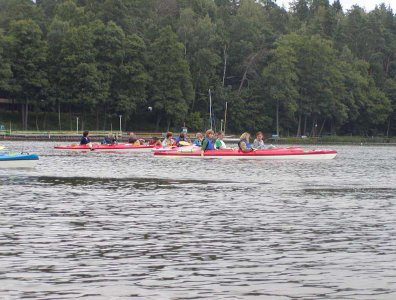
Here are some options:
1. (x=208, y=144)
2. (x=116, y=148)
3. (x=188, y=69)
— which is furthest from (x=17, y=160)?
(x=188, y=69)

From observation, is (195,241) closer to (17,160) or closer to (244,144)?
(17,160)

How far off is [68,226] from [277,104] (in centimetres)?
11435

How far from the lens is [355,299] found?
12.0m

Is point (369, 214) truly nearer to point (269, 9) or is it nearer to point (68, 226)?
point (68, 226)

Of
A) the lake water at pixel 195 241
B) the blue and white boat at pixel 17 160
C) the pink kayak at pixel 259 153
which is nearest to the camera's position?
the lake water at pixel 195 241

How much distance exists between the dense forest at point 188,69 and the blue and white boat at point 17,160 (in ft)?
230

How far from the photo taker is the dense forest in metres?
114

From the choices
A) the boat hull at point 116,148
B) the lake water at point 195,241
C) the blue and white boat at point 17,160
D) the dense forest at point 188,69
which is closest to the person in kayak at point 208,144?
the boat hull at point 116,148

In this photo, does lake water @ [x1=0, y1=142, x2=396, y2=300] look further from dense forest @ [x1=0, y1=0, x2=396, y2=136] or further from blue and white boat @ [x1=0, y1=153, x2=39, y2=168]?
Answer: dense forest @ [x1=0, y1=0, x2=396, y2=136]

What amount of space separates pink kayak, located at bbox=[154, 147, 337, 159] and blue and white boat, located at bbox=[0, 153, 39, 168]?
14688 mm

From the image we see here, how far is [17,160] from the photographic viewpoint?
4031 cm

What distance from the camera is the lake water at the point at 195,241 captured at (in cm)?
1281

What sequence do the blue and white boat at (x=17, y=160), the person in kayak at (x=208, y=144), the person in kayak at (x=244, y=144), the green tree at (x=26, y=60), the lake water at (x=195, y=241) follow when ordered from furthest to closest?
the green tree at (x=26, y=60)
the person in kayak at (x=208, y=144)
the person in kayak at (x=244, y=144)
the blue and white boat at (x=17, y=160)
the lake water at (x=195, y=241)

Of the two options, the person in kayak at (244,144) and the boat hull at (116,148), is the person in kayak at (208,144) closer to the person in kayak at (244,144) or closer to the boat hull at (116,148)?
the person in kayak at (244,144)
